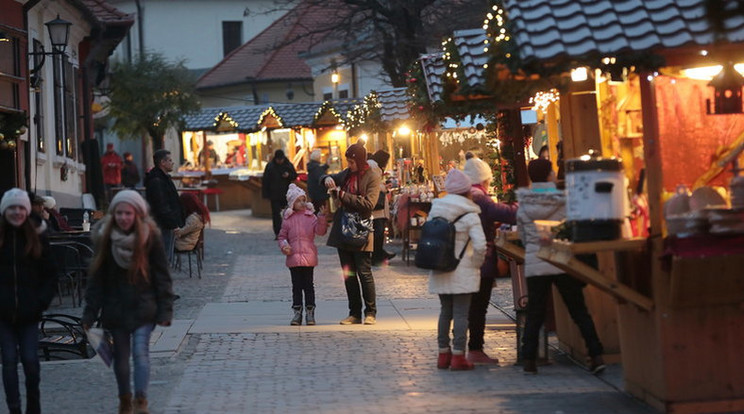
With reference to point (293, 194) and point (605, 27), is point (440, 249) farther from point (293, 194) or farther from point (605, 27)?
point (293, 194)

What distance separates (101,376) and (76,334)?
2.48 meters

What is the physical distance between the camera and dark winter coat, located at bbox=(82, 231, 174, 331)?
29.8ft

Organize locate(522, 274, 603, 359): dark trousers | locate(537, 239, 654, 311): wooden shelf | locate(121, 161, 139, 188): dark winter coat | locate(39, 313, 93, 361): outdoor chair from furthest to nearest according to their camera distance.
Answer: locate(121, 161, 139, 188): dark winter coat → locate(39, 313, 93, 361): outdoor chair → locate(522, 274, 603, 359): dark trousers → locate(537, 239, 654, 311): wooden shelf

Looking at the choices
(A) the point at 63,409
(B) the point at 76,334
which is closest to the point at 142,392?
(A) the point at 63,409

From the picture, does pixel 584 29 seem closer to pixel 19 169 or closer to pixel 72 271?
pixel 72 271

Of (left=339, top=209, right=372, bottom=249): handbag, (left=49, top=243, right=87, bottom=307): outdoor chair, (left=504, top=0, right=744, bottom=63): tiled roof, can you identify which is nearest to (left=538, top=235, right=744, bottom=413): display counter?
(left=504, top=0, right=744, bottom=63): tiled roof

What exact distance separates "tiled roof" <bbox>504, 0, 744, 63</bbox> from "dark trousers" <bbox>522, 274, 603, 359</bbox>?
2.71 m

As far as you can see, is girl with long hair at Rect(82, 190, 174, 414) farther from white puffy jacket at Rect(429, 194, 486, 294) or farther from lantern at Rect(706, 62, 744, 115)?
lantern at Rect(706, 62, 744, 115)

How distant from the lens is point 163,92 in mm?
45250

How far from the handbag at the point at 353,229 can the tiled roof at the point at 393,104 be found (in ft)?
36.7

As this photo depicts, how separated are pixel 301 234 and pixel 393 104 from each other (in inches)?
460

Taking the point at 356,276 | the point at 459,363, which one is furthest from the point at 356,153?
the point at 459,363

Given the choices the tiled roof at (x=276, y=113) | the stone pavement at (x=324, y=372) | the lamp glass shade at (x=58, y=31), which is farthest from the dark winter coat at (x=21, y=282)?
the tiled roof at (x=276, y=113)

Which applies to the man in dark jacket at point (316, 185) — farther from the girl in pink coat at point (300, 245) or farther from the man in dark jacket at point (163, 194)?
the girl in pink coat at point (300, 245)
